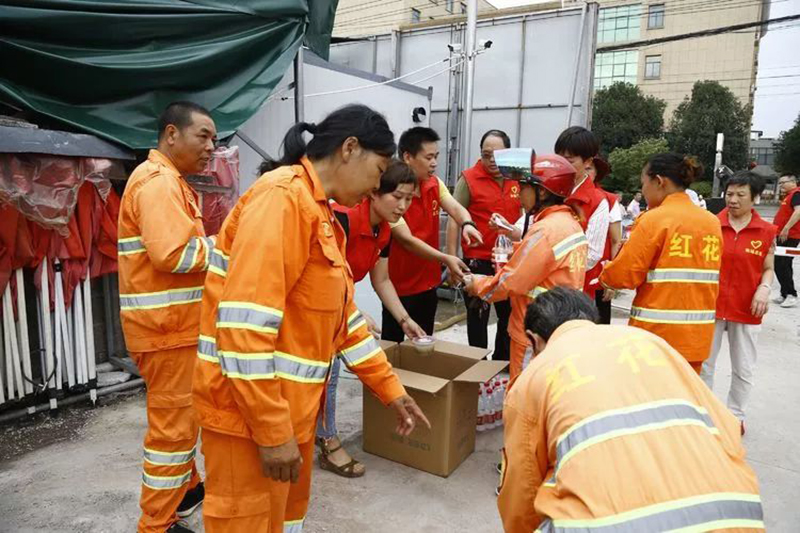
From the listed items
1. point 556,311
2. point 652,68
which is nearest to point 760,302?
point 556,311

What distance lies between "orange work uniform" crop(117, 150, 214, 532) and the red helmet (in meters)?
1.56

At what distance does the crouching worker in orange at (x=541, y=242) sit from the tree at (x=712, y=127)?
97.2 feet

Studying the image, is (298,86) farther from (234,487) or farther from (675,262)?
(234,487)

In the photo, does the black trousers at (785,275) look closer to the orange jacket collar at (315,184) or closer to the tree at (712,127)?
the orange jacket collar at (315,184)

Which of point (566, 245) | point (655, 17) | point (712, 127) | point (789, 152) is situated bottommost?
point (566, 245)

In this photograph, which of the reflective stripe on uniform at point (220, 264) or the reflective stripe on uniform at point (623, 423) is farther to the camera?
the reflective stripe on uniform at point (220, 264)

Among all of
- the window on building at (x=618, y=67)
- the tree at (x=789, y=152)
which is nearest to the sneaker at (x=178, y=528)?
the tree at (x=789, y=152)

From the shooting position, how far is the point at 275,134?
4.89 meters

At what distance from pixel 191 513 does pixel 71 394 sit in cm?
185

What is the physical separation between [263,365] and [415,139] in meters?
2.46

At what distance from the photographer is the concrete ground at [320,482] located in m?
2.58

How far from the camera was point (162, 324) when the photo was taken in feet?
7.35

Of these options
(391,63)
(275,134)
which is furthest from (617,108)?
(275,134)

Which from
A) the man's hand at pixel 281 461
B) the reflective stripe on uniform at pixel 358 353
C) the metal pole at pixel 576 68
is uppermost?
the metal pole at pixel 576 68
